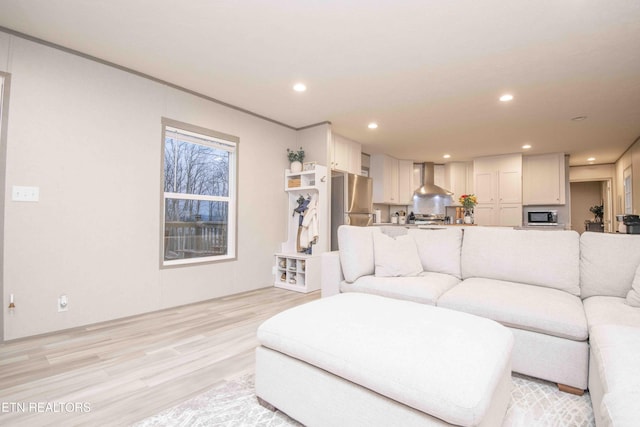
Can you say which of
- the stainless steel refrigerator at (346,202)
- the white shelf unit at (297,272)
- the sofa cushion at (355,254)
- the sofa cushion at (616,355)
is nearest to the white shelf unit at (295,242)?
the white shelf unit at (297,272)

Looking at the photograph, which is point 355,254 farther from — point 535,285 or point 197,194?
point 197,194

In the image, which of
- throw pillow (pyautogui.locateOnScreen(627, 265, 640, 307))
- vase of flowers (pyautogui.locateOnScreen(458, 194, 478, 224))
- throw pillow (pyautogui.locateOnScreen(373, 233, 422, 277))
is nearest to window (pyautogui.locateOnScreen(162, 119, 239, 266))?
throw pillow (pyautogui.locateOnScreen(373, 233, 422, 277))

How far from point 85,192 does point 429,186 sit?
6754 millimetres

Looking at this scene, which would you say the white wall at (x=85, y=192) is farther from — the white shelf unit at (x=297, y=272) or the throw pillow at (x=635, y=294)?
the throw pillow at (x=635, y=294)

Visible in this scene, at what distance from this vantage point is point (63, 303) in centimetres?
267

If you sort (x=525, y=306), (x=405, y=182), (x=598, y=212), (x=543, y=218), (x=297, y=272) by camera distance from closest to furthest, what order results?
(x=525, y=306) < (x=297, y=272) < (x=543, y=218) < (x=405, y=182) < (x=598, y=212)

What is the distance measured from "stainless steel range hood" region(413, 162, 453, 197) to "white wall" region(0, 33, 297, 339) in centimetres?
537

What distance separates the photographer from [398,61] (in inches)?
114

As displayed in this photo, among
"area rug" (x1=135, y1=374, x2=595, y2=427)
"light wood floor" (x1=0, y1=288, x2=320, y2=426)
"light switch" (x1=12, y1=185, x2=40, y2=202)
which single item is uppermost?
"light switch" (x1=12, y1=185, x2=40, y2=202)

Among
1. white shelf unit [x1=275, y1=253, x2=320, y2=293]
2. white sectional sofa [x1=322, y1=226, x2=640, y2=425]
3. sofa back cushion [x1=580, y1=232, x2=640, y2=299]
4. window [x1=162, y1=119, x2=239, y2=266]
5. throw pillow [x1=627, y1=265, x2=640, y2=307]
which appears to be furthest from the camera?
white shelf unit [x1=275, y1=253, x2=320, y2=293]

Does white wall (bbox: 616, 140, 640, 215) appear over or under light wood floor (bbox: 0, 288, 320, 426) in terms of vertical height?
over

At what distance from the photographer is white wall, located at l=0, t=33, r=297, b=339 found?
98.1 inches

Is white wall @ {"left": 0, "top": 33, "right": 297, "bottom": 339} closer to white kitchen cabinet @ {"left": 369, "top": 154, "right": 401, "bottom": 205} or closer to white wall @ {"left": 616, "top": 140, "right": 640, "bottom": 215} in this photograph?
white kitchen cabinet @ {"left": 369, "top": 154, "right": 401, "bottom": 205}

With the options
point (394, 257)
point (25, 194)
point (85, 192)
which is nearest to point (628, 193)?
point (394, 257)
